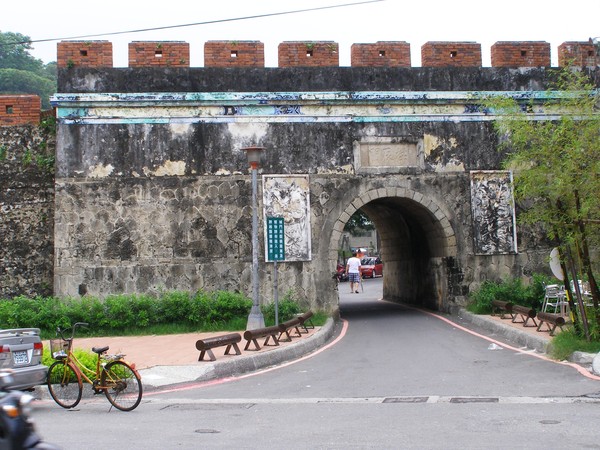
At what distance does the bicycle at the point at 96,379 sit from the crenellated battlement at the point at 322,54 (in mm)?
9695

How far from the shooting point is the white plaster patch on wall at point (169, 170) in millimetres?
17344

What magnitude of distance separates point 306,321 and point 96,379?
8.07m

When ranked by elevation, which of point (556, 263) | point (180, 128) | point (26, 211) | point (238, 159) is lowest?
point (556, 263)

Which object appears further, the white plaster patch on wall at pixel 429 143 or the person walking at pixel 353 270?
the person walking at pixel 353 270

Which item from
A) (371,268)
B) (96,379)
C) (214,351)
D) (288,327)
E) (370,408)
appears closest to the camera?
(370,408)

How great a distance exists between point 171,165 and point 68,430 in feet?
34.5

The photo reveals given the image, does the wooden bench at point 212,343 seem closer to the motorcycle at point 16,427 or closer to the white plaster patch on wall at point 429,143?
the motorcycle at point 16,427

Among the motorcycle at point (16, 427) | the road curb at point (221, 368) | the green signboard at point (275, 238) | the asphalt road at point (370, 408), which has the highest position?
the green signboard at point (275, 238)

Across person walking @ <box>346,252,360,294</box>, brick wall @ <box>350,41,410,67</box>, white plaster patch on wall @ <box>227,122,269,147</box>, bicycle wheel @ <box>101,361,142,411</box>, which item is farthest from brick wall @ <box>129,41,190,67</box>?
person walking @ <box>346,252,360,294</box>

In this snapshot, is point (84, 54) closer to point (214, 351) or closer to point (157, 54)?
point (157, 54)

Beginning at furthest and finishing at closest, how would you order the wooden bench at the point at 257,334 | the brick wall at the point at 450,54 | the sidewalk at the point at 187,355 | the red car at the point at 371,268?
the red car at the point at 371,268, the brick wall at the point at 450,54, the wooden bench at the point at 257,334, the sidewalk at the point at 187,355

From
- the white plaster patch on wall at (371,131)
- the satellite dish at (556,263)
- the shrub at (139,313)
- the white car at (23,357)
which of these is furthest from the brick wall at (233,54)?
the white car at (23,357)

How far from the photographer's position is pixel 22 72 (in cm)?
6022

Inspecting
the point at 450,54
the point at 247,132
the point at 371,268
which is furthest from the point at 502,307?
the point at 371,268
